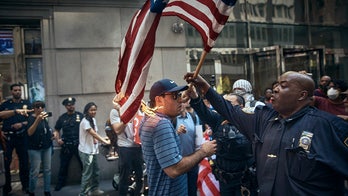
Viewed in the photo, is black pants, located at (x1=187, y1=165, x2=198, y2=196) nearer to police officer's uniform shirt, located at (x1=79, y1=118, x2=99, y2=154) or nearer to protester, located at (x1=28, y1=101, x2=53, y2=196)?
police officer's uniform shirt, located at (x1=79, y1=118, x2=99, y2=154)

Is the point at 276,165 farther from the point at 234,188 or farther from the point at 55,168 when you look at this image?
the point at 55,168

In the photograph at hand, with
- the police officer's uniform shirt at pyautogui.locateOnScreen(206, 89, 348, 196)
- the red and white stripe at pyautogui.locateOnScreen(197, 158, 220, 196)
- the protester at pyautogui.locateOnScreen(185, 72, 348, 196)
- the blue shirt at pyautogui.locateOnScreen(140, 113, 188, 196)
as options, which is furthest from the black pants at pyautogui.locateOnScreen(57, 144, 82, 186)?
the police officer's uniform shirt at pyautogui.locateOnScreen(206, 89, 348, 196)

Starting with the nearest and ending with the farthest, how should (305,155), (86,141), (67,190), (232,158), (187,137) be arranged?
(305,155)
(232,158)
(187,137)
(86,141)
(67,190)

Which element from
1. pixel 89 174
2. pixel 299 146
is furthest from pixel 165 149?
pixel 89 174

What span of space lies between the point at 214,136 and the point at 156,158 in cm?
196

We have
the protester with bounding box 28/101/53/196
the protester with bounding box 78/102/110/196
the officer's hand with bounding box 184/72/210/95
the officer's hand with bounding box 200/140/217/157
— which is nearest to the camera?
the officer's hand with bounding box 200/140/217/157

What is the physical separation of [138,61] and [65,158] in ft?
20.0

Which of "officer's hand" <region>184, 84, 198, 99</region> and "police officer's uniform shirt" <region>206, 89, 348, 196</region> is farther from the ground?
"officer's hand" <region>184, 84, 198, 99</region>

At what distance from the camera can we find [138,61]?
3506 millimetres

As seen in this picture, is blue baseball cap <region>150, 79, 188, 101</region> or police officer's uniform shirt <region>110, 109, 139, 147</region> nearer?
blue baseball cap <region>150, 79, 188, 101</region>

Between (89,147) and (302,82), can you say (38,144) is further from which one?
(302,82)

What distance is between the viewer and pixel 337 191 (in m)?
2.85

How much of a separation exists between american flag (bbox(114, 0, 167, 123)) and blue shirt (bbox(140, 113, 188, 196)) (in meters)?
0.24

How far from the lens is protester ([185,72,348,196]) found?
2754 mm
